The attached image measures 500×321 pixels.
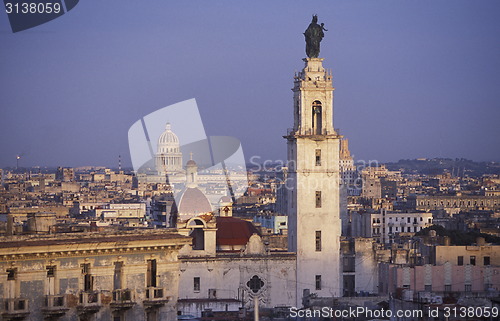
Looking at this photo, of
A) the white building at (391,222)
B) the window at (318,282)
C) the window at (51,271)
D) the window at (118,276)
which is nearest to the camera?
the window at (51,271)

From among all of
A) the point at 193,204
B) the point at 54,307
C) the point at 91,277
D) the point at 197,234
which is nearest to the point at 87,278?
the point at 91,277

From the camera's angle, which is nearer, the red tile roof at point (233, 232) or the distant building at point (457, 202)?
the red tile roof at point (233, 232)

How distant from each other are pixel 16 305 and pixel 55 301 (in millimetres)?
858

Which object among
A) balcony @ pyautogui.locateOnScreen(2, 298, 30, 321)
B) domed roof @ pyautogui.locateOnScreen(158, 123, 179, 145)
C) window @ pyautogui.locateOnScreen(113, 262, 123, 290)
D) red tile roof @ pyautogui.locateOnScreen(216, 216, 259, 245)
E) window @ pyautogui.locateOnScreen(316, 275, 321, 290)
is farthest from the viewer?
domed roof @ pyautogui.locateOnScreen(158, 123, 179, 145)

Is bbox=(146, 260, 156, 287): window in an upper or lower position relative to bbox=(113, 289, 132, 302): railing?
upper

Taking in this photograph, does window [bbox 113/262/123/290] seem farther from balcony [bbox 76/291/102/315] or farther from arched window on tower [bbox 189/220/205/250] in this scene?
arched window on tower [bbox 189/220/205/250]

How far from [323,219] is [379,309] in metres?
14.4

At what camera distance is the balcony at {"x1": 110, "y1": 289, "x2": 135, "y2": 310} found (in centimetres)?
2916

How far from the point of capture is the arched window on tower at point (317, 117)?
5425 centimetres

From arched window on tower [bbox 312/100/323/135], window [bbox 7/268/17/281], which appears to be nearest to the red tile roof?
arched window on tower [bbox 312/100/323/135]

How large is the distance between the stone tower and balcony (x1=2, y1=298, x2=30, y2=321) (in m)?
26.2

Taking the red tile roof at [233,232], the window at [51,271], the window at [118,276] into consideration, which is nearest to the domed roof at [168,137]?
the red tile roof at [233,232]

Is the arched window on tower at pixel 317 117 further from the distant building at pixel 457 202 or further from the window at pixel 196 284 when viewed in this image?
the distant building at pixel 457 202

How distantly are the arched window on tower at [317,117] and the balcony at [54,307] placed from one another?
26.6 metres
